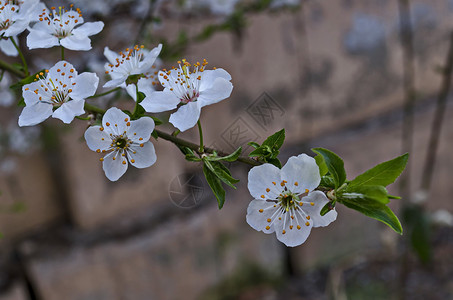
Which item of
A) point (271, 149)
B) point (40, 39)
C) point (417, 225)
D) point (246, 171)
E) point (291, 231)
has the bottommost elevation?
point (417, 225)

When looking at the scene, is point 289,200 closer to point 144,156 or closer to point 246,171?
point 144,156

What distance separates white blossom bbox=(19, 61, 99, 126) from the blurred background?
0.69 m

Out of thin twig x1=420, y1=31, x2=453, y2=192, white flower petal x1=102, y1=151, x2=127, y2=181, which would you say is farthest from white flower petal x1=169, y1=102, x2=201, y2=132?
thin twig x1=420, y1=31, x2=453, y2=192

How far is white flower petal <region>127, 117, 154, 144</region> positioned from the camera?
0.58m

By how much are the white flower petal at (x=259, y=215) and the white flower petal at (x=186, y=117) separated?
130 millimetres

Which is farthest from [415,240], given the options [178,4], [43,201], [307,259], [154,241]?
[43,201]

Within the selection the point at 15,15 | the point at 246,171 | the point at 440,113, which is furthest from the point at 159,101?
the point at 440,113

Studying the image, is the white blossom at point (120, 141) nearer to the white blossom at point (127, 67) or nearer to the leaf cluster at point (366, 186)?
the white blossom at point (127, 67)

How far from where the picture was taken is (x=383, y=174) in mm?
579

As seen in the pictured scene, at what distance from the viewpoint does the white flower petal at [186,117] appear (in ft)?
1.90

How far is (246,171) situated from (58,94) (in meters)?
1.36

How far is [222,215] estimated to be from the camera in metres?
2.09

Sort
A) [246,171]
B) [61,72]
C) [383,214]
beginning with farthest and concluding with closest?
[246,171]
[61,72]
[383,214]

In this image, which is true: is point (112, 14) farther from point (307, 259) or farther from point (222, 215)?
point (307, 259)
